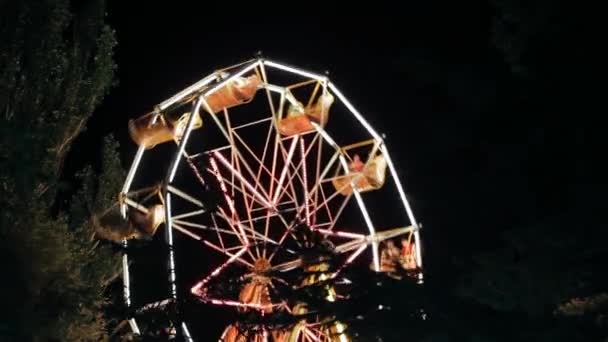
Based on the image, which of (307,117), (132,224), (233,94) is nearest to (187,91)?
(233,94)

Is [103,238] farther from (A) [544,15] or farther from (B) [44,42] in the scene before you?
(A) [544,15]

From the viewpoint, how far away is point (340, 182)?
10570 millimetres

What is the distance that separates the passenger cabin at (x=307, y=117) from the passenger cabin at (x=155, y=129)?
3.32 feet

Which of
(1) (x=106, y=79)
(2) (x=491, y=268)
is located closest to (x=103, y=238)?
(1) (x=106, y=79)

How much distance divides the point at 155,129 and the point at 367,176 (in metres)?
2.55

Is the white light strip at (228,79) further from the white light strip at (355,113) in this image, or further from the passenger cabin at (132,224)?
the passenger cabin at (132,224)

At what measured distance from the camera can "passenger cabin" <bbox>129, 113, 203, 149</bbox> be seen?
9.76m

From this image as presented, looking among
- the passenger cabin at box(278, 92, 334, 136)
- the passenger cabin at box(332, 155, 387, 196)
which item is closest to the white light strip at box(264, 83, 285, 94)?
the passenger cabin at box(278, 92, 334, 136)

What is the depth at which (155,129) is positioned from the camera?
32.0ft

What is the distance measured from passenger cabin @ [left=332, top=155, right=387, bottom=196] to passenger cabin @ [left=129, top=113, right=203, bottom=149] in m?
1.90

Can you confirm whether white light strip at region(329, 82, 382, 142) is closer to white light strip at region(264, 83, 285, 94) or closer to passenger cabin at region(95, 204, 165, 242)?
white light strip at region(264, 83, 285, 94)

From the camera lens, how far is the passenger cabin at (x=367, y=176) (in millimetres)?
10258

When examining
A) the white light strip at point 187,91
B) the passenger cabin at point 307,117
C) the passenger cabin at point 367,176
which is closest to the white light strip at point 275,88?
the passenger cabin at point 307,117

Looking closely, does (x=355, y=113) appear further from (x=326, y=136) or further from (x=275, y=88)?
(x=275, y=88)
